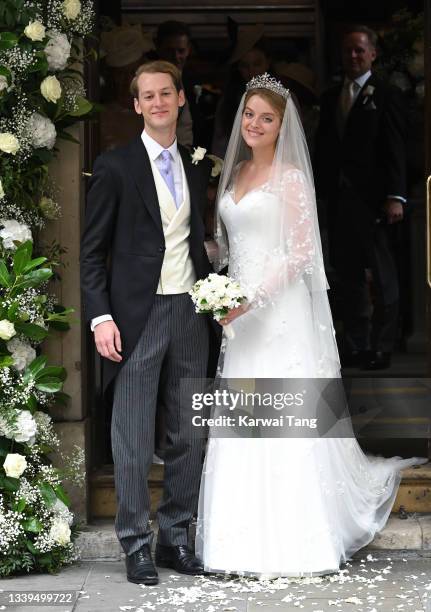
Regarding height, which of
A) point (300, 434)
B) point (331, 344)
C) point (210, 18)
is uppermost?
point (210, 18)

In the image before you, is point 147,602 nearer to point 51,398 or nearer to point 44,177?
point 51,398

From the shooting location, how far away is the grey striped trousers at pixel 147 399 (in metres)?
4.94

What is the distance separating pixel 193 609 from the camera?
181 inches

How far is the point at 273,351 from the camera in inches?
200

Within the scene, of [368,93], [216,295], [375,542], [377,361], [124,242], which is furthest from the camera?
[377,361]

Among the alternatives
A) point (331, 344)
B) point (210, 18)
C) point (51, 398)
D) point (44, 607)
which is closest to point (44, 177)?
point (51, 398)

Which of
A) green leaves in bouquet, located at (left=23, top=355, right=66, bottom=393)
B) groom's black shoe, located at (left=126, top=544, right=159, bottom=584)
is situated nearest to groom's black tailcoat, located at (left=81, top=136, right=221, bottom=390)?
green leaves in bouquet, located at (left=23, top=355, right=66, bottom=393)

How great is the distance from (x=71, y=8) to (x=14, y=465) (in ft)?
6.41

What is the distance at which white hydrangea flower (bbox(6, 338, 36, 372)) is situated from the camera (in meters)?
5.03

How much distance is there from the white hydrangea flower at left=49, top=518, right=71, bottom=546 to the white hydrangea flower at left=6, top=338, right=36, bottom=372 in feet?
2.21

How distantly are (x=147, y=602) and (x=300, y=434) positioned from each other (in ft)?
3.17

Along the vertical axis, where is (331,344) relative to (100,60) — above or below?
below

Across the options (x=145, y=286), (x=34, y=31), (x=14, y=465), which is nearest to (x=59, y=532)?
(x=14, y=465)

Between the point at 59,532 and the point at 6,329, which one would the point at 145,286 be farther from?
the point at 59,532
